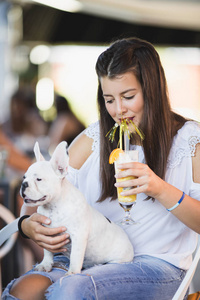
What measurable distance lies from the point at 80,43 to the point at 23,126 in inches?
200

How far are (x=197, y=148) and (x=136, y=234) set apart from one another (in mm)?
411

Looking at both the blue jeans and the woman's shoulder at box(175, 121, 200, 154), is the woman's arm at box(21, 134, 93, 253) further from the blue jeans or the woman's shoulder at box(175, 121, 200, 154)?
the woman's shoulder at box(175, 121, 200, 154)

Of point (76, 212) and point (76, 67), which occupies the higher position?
point (76, 67)

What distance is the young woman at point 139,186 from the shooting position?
144cm

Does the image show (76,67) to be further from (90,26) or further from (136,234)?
(136,234)

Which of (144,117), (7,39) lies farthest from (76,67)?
(144,117)

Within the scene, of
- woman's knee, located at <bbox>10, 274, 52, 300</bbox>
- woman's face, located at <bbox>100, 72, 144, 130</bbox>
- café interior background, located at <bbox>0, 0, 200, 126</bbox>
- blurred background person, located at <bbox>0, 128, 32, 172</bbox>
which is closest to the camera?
woman's knee, located at <bbox>10, 274, 52, 300</bbox>

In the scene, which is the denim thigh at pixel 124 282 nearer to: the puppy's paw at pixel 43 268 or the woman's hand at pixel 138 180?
the puppy's paw at pixel 43 268

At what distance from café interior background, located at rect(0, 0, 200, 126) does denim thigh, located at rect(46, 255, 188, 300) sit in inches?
252

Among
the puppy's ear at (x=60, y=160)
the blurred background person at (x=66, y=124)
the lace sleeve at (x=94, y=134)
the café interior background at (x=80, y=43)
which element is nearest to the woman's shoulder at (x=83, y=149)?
the lace sleeve at (x=94, y=134)

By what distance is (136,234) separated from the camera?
1.67 meters

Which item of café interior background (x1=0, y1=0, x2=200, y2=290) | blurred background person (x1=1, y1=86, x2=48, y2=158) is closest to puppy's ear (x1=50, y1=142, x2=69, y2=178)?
blurred background person (x1=1, y1=86, x2=48, y2=158)

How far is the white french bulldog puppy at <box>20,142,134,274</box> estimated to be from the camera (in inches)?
53.3

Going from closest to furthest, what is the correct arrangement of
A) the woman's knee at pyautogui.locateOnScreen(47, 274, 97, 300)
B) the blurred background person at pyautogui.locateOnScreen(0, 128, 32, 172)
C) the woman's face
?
the woman's knee at pyautogui.locateOnScreen(47, 274, 97, 300)
the woman's face
the blurred background person at pyautogui.locateOnScreen(0, 128, 32, 172)
